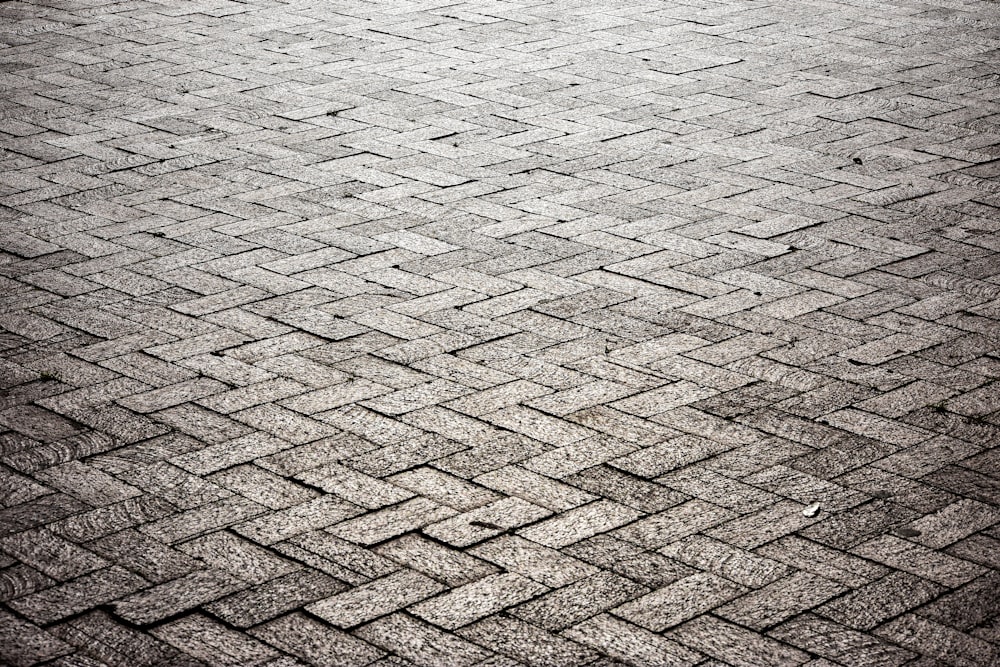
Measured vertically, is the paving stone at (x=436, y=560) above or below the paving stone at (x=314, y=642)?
above

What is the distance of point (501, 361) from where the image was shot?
5887 millimetres

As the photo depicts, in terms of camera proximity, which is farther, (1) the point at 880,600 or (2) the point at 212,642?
(1) the point at 880,600

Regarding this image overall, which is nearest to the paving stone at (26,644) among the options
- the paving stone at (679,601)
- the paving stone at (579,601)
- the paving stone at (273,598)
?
the paving stone at (273,598)

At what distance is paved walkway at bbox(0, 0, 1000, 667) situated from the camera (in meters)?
4.21

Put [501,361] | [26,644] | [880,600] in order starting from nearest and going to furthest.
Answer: [26,644] → [880,600] → [501,361]

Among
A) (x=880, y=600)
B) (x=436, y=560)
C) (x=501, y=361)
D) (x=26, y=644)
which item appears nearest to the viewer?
(x=26, y=644)

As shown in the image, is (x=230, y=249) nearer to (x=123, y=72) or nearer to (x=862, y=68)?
(x=123, y=72)

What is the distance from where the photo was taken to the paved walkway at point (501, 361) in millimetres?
4215

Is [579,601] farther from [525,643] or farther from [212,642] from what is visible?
[212,642]

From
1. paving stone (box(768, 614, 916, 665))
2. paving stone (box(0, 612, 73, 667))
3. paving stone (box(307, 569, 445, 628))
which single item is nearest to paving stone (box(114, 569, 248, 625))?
paving stone (box(0, 612, 73, 667))

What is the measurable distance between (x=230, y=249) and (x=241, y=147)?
181cm

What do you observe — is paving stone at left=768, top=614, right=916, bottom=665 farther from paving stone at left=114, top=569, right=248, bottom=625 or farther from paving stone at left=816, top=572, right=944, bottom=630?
paving stone at left=114, top=569, right=248, bottom=625

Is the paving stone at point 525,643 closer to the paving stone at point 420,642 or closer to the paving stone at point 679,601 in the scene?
the paving stone at point 420,642

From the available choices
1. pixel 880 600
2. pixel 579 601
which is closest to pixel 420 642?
pixel 579 601
